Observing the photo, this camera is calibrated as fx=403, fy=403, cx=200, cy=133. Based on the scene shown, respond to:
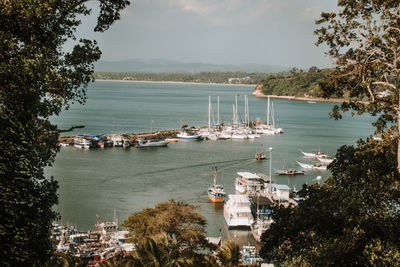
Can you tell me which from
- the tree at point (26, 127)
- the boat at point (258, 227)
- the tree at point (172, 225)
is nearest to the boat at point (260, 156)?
the boat at point (258, 227)

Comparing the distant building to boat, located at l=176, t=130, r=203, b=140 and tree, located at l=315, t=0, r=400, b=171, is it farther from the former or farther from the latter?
tree, located at l=315, t=0, r=400, b=171

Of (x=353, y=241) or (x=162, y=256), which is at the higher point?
(x=353, y=241)

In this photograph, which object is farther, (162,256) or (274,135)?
(274,135)

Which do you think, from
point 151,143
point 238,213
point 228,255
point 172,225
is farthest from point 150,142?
point 228,255

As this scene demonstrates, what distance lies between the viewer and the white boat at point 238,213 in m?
15.4

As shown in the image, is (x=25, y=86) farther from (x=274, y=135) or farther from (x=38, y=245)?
(x=274, y=135)

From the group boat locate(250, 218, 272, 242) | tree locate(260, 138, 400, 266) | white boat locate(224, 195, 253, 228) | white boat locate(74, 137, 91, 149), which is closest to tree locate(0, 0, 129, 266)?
tree locate(260, 138, 400, 266)

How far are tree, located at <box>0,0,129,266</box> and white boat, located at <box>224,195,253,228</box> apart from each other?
1188 centimetres

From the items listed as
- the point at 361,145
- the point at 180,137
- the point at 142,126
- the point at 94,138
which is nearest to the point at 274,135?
the point at 180,137

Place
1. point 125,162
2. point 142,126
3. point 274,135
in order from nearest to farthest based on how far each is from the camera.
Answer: point 125,162 < point 274,135 < point 142,126

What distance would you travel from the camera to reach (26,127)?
145 inches

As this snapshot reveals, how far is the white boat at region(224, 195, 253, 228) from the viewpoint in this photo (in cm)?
1537

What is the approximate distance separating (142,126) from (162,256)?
39.6 metres

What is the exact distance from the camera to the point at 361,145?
5574 mm
